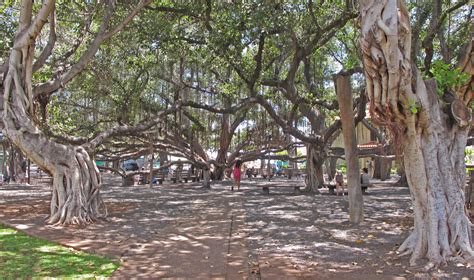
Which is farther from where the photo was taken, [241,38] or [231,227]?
[241,38]

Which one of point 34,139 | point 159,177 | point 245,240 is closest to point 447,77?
point 245,240

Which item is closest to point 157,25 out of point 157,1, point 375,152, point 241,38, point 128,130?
point 157,1

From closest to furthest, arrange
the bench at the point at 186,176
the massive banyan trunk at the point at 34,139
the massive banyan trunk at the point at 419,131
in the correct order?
1. the massive banyan trunk at the point at 419,131
2. the massive banyan trunk at the point at 34,139
3. the bench at the point at 186,176

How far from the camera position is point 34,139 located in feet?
31.3

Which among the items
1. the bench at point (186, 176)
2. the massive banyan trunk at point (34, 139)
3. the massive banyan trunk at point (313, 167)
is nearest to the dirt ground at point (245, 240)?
the massive banyan trunk at point (34, 139)

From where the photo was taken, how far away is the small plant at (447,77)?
238 inches

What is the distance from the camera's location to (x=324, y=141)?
16406 millimetres

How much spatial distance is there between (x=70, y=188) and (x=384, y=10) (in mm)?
7033

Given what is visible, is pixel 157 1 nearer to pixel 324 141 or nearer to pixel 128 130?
pixel 128 130

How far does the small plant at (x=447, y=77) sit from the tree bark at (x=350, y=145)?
249 cm

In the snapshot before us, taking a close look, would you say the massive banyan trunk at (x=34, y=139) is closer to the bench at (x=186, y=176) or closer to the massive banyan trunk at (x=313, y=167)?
the massive banyan trunk at (x=313, y=167)

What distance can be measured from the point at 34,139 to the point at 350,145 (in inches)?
253

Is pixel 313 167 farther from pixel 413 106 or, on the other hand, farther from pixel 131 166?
pixel 131 166

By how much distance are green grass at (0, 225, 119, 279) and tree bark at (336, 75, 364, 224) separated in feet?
16.5
